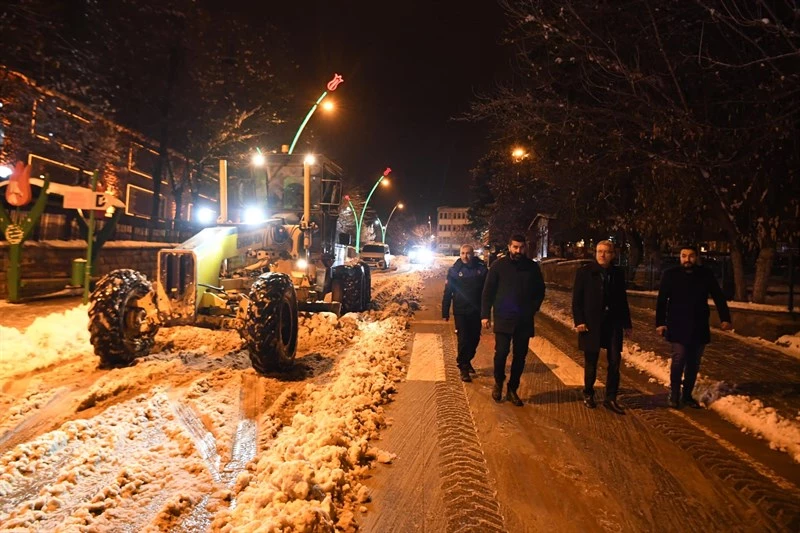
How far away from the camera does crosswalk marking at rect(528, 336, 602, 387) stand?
6.77 metres

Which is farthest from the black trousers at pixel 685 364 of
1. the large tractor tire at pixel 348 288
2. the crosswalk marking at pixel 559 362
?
the large tractor tire at pixel 348 288

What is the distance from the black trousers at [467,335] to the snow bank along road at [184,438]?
82 centimetres

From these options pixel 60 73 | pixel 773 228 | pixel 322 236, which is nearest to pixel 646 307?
pixel 773 228

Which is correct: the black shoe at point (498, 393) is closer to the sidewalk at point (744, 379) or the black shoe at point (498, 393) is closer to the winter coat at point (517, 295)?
the winter coat at point (517, 295)

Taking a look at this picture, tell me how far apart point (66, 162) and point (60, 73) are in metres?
3.16

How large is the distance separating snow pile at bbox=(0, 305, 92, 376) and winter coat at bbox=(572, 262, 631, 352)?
21.3 ft

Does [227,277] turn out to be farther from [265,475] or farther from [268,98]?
[268,98]

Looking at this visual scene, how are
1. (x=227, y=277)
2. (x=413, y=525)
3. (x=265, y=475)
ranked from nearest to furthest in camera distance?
(x=413, y=525) < (x=265, y=475) < (x=227, y=277)

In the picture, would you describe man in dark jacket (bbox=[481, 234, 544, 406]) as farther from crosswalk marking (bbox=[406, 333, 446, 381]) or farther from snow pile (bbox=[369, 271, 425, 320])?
snow pile (bbox=[369, 271, 425, 320])

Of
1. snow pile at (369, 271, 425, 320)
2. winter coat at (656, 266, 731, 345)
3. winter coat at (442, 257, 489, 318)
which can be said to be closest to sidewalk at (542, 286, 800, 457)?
winter coat at (656, 266, 731, 345)

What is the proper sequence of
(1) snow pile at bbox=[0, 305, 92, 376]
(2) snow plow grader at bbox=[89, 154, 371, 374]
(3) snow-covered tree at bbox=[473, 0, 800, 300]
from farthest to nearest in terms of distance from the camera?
(3) snow-covered tree at bbox=[473, 0, 800, 300] → (1) snow pile at bbox=[0, 305, 92, 376] → (2) snow plow grader at bbox=[89, 154, 371, 374]

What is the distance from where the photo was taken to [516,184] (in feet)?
84.4

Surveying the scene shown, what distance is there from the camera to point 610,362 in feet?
17.8

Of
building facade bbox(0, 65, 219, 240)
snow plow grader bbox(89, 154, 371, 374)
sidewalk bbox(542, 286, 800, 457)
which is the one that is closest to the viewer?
sidewalk bbox(542, 286, 800, 457)
